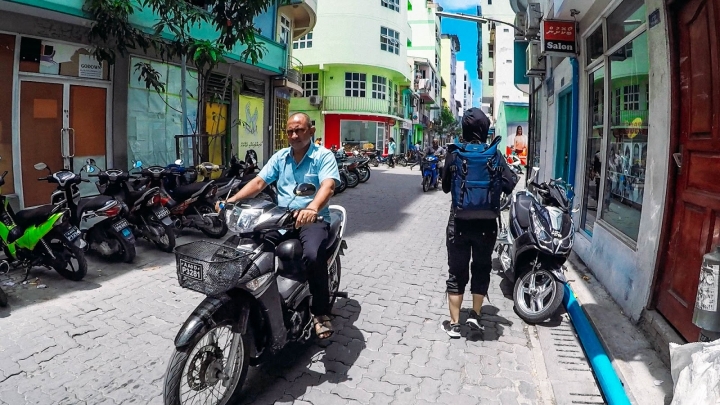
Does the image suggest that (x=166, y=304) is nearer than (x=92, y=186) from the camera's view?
Yes

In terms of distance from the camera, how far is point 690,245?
328cm

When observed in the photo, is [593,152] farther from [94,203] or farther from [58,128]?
[58,128]

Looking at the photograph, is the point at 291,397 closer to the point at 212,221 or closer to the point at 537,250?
the point at 537,250

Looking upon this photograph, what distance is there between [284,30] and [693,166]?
14897 mm

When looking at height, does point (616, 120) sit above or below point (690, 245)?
above

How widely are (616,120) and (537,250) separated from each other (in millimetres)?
2344

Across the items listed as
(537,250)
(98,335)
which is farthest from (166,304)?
(537,250)

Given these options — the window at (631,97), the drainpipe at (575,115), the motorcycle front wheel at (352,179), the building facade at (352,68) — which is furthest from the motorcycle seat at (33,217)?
the building facade at (352,68)

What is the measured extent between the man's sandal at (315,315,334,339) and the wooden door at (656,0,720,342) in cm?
237

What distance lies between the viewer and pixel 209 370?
2643 millimetres

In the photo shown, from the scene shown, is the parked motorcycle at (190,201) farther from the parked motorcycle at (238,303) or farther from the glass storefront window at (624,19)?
the glass storefront window at (624,19)

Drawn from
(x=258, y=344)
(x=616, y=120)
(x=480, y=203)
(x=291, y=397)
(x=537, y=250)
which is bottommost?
(x=291, y=397)

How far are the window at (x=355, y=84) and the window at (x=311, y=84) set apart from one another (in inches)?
82.0

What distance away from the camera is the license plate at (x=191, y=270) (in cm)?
248
